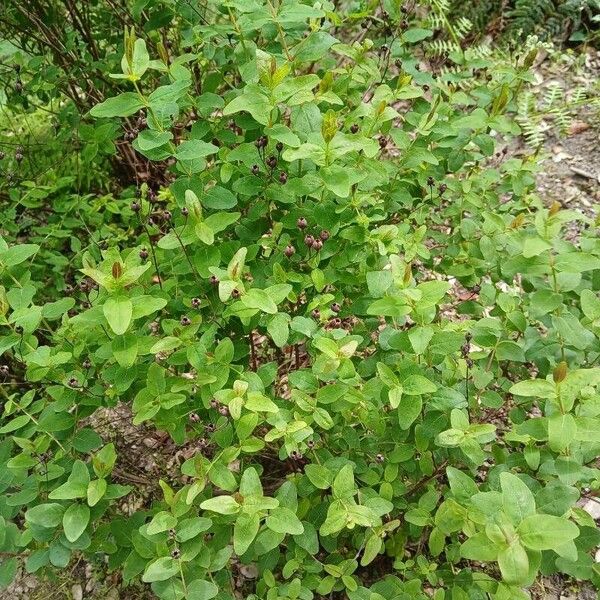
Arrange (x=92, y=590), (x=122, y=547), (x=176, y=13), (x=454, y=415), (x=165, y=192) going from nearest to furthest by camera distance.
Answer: (x=454, y=415) < (x=122, y=547) < (x=176, y=13) < (x=92, y=590) < (x=165, y=192)

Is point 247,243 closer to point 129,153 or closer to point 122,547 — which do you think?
point 122,547

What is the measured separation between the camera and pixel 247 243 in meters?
1.99

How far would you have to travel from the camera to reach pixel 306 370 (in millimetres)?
1827

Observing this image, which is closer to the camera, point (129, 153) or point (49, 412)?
point (49, 412)

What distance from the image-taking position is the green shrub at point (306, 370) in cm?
156

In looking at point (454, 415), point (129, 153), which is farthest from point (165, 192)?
point (454, 415)

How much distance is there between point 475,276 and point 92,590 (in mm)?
1933

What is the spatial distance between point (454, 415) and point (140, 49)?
4.26 feet

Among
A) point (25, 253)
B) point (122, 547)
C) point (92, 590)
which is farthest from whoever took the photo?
point (92, 590)

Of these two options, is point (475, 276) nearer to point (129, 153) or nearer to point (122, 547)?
point (122, 547)

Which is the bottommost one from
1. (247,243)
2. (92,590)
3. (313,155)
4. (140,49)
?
(92,590)

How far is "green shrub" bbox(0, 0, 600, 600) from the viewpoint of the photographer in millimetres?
1559

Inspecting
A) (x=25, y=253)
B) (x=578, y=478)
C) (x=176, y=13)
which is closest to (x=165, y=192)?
(x=176, y=13)

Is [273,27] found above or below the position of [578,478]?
above
